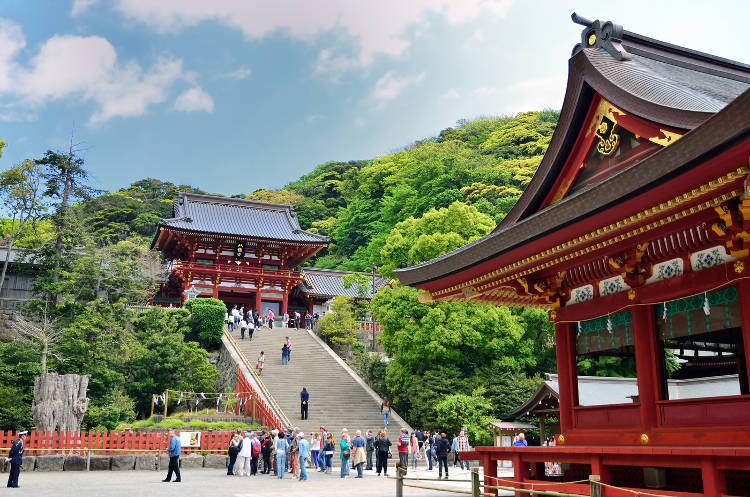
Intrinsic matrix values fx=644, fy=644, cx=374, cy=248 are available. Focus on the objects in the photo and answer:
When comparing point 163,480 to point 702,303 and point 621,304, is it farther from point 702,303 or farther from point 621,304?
point 702,303

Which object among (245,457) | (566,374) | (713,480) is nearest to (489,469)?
(566,374)

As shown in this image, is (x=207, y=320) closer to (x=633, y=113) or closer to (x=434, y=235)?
(x=434, y=235)

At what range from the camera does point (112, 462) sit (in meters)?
19.8

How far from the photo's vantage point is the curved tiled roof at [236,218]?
44.7m

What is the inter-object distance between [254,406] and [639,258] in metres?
19.2

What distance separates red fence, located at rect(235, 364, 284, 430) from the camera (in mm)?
23619

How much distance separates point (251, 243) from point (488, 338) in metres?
23.9

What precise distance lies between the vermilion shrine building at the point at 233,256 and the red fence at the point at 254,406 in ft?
50.4

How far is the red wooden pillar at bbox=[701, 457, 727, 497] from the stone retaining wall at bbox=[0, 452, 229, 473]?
1705 centimetres

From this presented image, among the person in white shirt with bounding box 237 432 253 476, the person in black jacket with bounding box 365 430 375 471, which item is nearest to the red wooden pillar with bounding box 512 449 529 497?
the person in black jacket with bounding box 365 430 375 471

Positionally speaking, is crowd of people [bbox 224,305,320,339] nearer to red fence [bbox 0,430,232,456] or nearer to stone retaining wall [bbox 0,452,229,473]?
stone retaining wall [bbox 0,452,229,473]

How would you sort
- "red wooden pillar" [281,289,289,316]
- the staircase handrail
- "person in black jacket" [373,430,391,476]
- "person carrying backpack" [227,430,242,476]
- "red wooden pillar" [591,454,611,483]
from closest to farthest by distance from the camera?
"red wooden pillar" [591,454,611,483] → "person in black jacket" [373,430,391,476] → "person carrying backpack" [227,430,242,476] → the staircase handrail → "red wooden pillar" [281,289,289,316]

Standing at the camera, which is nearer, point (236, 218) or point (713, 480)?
point (713, 480)

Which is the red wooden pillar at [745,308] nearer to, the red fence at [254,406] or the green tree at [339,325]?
the red fence at [254,406]
